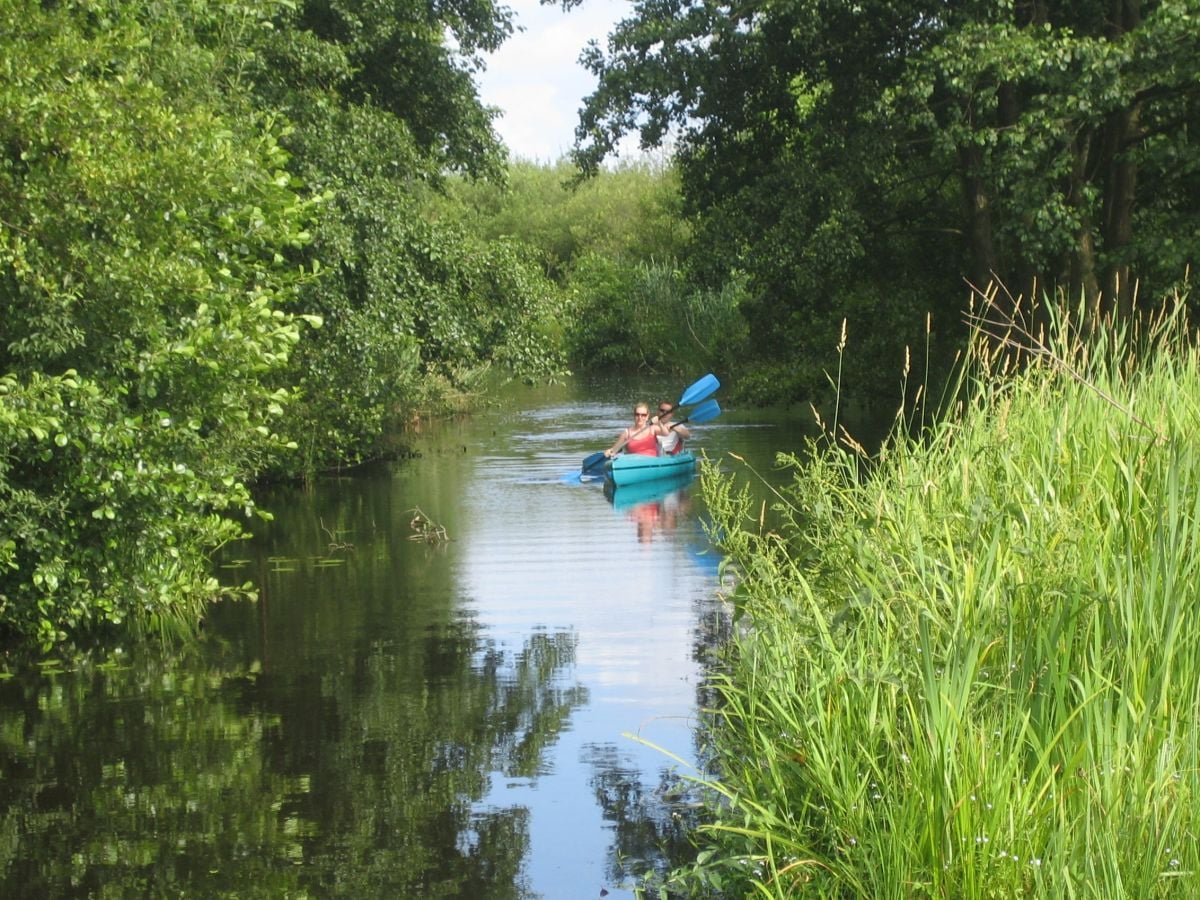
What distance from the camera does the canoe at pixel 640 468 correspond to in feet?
60.2

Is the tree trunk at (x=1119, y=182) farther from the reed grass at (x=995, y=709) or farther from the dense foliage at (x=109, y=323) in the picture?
the reed grass at (x=995, y=709)

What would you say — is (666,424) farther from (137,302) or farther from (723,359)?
(723,359)

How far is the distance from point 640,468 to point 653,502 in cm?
125

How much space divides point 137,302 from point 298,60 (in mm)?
7164

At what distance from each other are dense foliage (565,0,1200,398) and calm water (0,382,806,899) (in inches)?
244

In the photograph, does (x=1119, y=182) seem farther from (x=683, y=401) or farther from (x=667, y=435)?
(x=667, y=435)

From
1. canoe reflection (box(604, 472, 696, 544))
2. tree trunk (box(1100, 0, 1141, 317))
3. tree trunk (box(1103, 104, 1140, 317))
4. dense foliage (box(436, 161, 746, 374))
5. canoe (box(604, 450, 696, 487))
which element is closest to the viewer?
canoe reflection (box(604, 472, 696, 544))

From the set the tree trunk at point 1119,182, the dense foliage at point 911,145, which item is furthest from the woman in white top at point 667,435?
the tree trunk at point 1119,182

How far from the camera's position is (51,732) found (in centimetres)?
775

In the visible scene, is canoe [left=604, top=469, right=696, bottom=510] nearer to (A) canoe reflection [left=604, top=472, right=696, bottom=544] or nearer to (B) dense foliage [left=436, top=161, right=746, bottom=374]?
(A) canoe reflection [left=604, top=472, right=696, bottom=544]

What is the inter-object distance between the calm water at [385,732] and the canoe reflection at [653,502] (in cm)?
114

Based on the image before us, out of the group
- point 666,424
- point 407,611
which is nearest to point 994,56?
point 666,424

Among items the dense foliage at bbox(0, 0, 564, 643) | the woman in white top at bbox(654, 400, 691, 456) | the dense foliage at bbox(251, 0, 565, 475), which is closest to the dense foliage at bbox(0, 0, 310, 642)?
the dense foliage at bbox(0, 0, 564, 643)

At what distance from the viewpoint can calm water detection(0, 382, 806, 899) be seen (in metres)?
5.82
